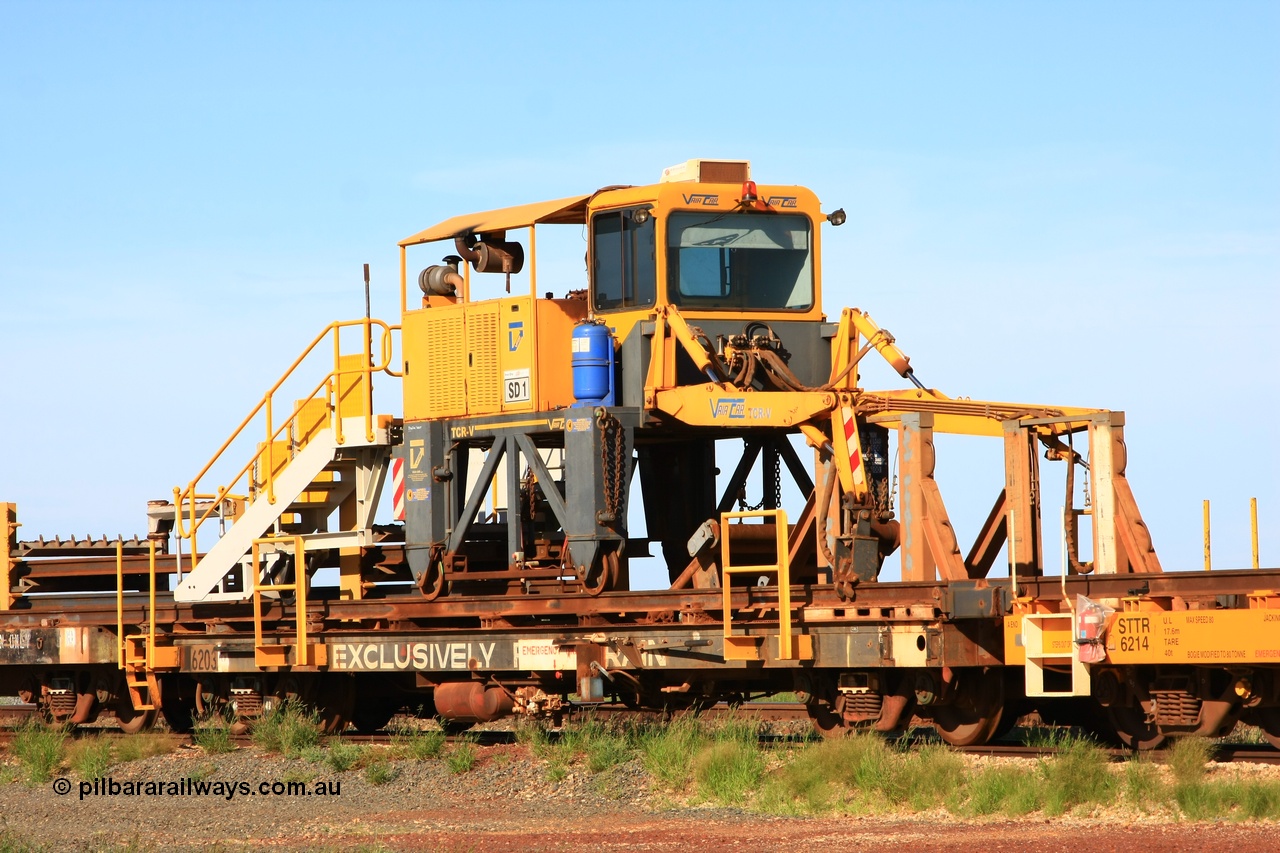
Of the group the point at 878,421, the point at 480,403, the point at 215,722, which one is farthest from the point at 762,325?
the point at 215,722

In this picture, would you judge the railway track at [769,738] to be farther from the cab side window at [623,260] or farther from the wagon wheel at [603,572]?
the cab side window at [623,260]

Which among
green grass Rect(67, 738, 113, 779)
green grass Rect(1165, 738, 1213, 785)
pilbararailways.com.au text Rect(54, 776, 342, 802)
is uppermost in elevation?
green grass Rect(1165, 738, 1213, 785)

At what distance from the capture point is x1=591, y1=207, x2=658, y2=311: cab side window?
15852mm

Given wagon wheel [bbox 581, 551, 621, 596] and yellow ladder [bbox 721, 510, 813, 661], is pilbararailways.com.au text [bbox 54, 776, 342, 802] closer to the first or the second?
wagon wheel [bbox 581, 551, 621, 596]

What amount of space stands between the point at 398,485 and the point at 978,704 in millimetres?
6300

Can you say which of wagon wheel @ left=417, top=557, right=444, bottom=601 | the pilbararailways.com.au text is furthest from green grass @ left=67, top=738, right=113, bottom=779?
wagon wheel @ left=417, top=557, right=444, bottom=601

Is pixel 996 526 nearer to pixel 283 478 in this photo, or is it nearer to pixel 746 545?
pixel 746 545

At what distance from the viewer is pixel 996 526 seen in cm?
1507

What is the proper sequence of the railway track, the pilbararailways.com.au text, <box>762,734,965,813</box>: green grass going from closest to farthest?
<box>762,734,965,813</box>: green grass → the railway track → the pilbararailways.com.au text

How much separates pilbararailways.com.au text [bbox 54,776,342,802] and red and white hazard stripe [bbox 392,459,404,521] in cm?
353

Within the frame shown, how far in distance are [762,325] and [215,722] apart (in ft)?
23.1

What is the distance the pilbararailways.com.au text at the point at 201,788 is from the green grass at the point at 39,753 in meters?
0.48

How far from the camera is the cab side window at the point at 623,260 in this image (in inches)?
624

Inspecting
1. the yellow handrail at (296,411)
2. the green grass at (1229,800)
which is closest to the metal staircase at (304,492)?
the yellow handrail at (296,411)
